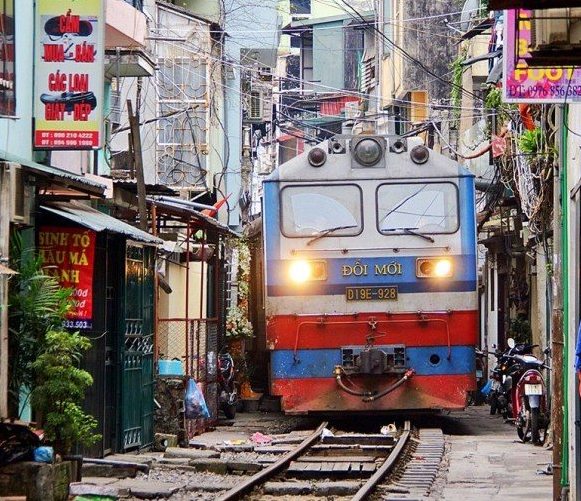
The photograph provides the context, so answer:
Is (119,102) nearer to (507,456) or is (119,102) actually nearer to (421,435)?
(421,435)

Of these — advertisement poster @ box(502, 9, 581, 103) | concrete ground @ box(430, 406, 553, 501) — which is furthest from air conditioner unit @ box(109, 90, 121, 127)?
advertisement poster @ box(502, 9, 581, 103)

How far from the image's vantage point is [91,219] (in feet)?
45.8

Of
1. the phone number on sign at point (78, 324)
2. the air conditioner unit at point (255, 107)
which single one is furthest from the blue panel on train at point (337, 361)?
the air conditioner unit at point (255, 107)

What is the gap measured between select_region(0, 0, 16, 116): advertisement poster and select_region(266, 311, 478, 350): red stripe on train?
260 inches

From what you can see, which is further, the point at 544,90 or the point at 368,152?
the point at 368,152

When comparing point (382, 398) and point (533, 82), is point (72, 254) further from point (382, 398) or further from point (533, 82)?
point (382, 398)

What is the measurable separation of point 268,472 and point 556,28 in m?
7.09

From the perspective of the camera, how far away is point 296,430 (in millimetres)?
19453

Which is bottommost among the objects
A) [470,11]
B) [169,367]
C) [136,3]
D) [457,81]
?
[169,367]

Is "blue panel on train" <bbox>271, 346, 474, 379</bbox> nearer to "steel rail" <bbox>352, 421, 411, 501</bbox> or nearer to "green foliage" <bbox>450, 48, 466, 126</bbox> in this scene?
"steel rail" <bbox>352, 421, 411, 501</bbox>

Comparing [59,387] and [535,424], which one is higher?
[59,387]

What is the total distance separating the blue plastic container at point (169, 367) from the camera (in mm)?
17469

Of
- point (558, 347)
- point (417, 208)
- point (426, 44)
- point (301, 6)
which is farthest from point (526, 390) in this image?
point (301, 6)

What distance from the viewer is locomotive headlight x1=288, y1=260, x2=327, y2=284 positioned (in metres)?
18.0
